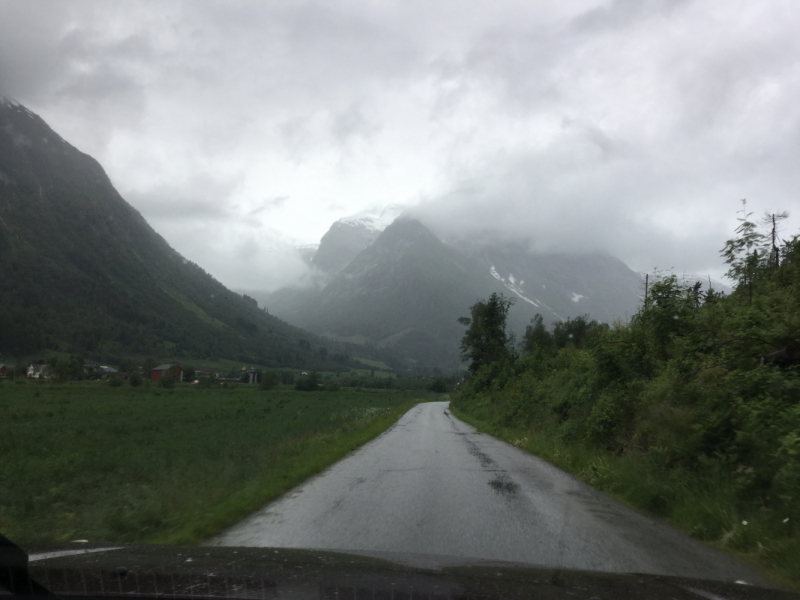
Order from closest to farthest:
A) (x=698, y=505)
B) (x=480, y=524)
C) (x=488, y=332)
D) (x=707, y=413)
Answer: (x=480, y=524) → (x=698, y=505) → (x=707, y=413) → (x=488, y=332)

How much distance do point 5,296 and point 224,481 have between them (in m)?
166

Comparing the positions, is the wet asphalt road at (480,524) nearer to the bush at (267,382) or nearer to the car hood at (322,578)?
the car hood at (322,578)

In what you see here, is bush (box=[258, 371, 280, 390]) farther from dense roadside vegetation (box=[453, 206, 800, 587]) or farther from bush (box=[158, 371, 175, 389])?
dense roadside vegetation (box=[453, 206, 800, 587])

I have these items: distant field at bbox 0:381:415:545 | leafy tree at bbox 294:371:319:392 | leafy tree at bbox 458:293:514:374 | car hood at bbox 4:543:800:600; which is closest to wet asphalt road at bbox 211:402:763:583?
distant field at bbox 0:381:415:545

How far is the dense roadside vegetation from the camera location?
716 centimetres

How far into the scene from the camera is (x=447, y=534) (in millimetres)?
7258

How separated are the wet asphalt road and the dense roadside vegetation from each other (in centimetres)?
53

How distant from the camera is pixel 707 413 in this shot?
9602 mm

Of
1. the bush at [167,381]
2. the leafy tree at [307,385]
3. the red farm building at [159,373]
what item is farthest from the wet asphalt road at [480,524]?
the red farm building at [159,373]

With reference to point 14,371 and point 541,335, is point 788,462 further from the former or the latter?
point 14,371

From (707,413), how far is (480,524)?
15.6ft

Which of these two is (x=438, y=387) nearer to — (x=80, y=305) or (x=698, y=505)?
(x=80, y=305)

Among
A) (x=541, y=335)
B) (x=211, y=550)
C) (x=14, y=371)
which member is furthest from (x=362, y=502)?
(x=14, y=371)

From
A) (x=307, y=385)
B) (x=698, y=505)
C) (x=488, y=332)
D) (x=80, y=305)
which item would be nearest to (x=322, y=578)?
(x=698, y=505)
